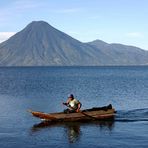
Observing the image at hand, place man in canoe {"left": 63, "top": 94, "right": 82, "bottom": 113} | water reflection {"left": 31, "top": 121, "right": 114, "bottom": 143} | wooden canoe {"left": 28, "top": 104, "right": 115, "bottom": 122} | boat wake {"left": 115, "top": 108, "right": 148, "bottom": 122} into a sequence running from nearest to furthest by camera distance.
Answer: water reflection {"left": 31, "top": 121, "right": 114, "bottom": 143}
wooden canoe {"left": 28, "top": 104, "right": 115, "bottom": 122}
man in canoe {"left": 63, "top": 94, "right": 82, "bottom": 113}
boat wake {"left": 115, "top": 108, "right": 148, "bottom": 122}

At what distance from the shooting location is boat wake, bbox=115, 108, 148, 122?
43.5 metres

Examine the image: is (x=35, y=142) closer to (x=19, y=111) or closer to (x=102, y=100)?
(x=19, y=111)

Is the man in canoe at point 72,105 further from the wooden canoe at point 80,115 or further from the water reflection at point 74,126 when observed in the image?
the water reflection at point 74,126

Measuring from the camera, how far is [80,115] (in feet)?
139

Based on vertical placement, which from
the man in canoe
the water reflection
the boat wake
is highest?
the man in canoe

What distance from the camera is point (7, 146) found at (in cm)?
3022

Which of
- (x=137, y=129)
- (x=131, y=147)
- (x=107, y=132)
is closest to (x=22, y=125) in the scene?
(x=107, y=132)

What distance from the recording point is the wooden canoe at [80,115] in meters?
41.4

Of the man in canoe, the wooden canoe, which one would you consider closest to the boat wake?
the wooden canoe

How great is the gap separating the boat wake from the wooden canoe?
4.26 feet

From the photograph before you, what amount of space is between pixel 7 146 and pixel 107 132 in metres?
10.0

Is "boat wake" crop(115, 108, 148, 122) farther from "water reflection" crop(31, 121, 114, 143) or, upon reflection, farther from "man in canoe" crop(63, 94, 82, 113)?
"man in canoe" crop(63, 94, 82, 113)

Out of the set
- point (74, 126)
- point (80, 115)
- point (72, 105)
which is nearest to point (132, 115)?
point (80, 115)

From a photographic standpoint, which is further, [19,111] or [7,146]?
[19,111]
